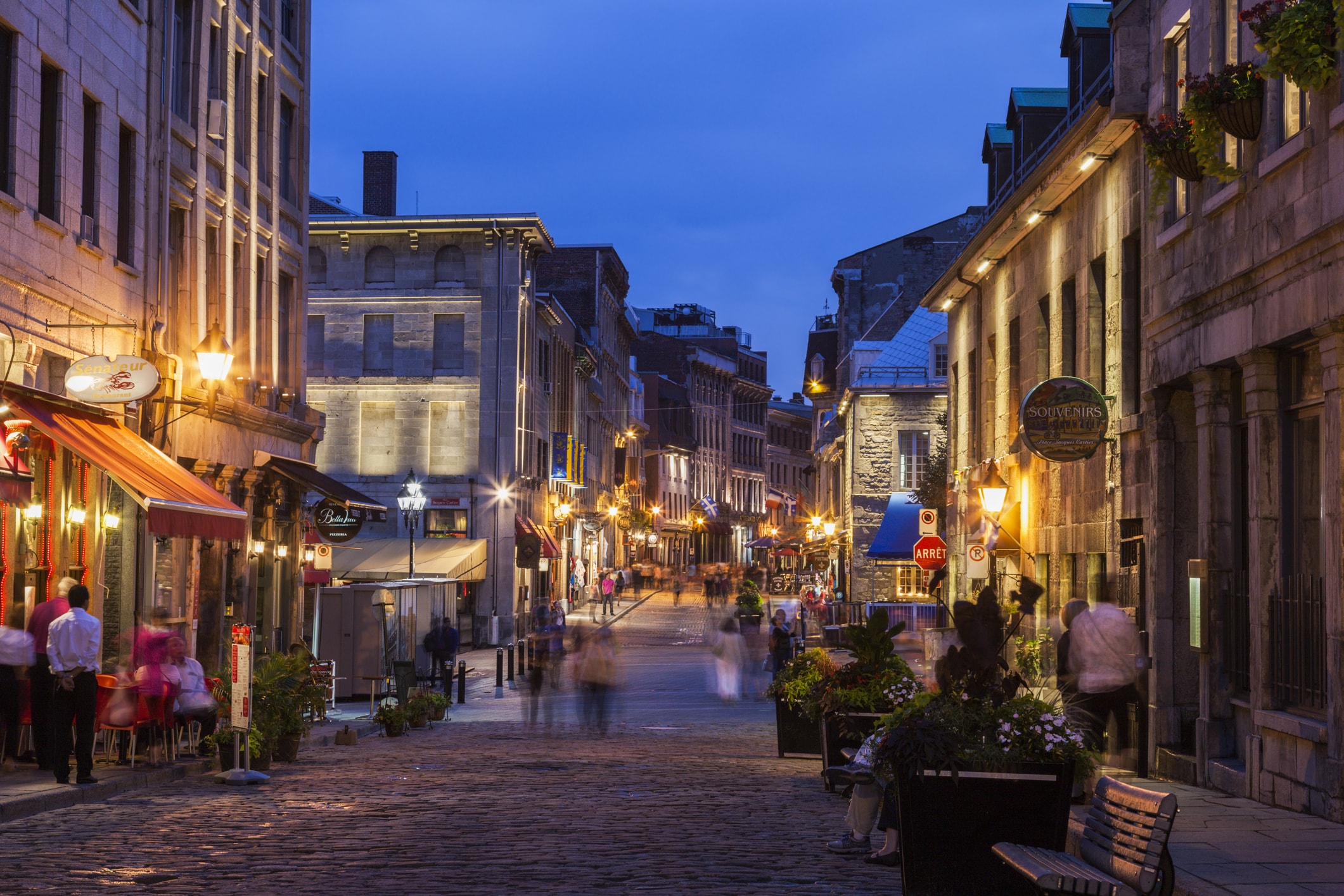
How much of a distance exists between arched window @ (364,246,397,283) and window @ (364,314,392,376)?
1133 mm

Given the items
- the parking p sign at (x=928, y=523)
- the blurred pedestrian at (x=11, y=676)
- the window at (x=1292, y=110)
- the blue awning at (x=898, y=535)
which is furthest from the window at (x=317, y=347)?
the window at (x=1292, y=110)

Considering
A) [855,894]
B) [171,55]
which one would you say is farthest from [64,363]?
[855,894]

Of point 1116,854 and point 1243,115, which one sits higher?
point 1243,115

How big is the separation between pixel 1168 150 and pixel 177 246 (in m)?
15.7

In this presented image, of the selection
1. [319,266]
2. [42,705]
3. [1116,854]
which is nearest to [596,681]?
[42,705]

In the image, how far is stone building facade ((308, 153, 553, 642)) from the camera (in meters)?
49.0

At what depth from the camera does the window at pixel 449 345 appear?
4956cm

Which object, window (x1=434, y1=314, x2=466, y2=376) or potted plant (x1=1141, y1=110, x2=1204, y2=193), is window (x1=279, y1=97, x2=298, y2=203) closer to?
window (x1=434, y1=314, x2=466, y2=376)

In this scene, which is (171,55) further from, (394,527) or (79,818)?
(394,527)

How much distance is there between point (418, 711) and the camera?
2295 cm

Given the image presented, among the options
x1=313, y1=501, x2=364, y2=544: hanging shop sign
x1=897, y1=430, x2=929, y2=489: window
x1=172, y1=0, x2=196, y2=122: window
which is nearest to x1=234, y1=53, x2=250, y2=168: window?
x1=172, y1=0, x2=196, y2=122: window

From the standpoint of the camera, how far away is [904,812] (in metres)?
8.63

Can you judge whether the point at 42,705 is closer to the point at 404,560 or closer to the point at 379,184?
the point at 404,560

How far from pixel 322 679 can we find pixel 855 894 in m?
15.7
